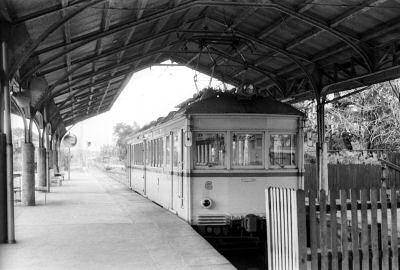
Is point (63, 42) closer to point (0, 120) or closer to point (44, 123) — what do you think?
point (0, 120)

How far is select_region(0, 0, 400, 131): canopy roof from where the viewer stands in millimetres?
9180

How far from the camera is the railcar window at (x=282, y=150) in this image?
9.34m

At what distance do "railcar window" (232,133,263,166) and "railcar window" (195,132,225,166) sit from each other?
0.23 metres

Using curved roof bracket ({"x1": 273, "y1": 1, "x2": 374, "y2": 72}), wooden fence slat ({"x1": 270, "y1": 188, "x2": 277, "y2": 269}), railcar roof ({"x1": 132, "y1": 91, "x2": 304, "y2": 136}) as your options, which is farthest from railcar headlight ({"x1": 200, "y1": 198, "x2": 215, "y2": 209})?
curved roof bracket ({"x1": 273, "y1": 1, "x2": 374, "y2": 72})

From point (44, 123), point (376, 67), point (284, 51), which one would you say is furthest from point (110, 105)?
point (376, 67)

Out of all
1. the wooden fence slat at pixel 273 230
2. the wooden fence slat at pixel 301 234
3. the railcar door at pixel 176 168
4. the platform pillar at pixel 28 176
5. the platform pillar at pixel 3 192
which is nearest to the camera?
the wooden fence slat at pixel 301 234

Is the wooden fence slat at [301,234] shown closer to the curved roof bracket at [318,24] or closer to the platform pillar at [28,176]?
the curved roof bracket at [318,24]

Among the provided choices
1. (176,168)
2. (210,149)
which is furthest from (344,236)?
(176,168)

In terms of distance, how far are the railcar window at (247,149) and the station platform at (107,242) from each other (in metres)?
1.59

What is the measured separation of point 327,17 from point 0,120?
25.7 ft

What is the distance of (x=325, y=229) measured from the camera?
18.7 feet

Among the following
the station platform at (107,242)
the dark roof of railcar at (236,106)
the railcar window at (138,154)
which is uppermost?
the dark roof of railcar at (236,106)

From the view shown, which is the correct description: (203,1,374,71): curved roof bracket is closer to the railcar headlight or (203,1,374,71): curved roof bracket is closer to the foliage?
the railcar headlight

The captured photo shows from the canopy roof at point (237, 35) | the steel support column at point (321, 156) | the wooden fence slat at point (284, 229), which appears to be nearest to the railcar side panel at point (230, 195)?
the canopy roof at point (237, 35)
